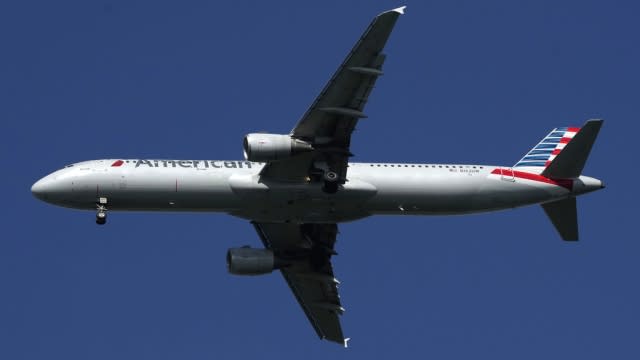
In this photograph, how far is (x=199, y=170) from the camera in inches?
2832

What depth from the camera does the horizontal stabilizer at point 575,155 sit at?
243 feet

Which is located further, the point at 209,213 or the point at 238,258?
the point at 238,258

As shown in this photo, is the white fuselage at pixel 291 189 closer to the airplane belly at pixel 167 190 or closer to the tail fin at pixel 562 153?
the airplane belly at pixel 167 190

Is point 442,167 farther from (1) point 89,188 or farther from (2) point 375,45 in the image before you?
(1) point 89,188

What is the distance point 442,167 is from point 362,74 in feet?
41.5

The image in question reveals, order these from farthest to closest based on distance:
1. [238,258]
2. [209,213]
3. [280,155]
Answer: [238,258], [209,213], [280,155]

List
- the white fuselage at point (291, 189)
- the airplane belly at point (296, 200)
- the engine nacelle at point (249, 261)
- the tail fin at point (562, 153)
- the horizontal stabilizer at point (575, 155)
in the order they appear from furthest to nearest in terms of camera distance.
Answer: the engine nacelle at point (249, 261) < the tail fin at point (562, 153) < the horizontal stabilizer at point (575, 155) < the airplane belly at point (296, 200) < the white fuselage at point (291, 189)

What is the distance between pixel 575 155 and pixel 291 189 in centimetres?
1858

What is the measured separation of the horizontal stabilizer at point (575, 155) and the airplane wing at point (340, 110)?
47.4 feet

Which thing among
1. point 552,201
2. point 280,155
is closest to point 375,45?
point 280,155

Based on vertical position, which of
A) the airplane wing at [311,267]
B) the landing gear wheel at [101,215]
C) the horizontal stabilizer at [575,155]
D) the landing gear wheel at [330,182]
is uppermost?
the horizontal stabilizer at [575,155]

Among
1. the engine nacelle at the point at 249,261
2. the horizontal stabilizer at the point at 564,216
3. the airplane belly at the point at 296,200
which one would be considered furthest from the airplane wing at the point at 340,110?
the horizontal stabilizer at the point at 564,216

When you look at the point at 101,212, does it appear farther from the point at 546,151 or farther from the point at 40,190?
the point at 546,151

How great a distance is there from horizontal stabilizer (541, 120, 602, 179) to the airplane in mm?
64
